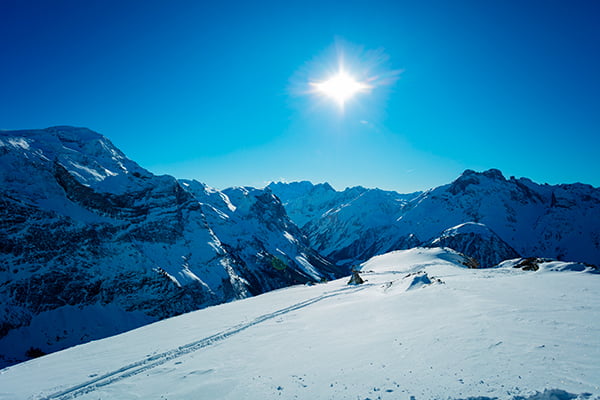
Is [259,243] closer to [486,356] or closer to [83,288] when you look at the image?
[83,288]

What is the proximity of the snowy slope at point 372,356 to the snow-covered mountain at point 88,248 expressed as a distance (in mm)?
62899

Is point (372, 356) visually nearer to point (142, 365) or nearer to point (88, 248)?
point (142, 365)

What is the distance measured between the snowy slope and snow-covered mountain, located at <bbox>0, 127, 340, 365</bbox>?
6290 centimetres

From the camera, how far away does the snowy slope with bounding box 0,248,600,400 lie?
7.10 m

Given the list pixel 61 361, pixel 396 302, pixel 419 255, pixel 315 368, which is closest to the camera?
pixel 315 368

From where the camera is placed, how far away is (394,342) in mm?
10539

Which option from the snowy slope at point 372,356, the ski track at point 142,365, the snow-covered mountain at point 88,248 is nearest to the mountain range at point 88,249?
the snow-covered mountain at point 88,248

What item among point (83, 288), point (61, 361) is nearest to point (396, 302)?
point (61, 361)

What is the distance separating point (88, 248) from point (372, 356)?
91153 mm

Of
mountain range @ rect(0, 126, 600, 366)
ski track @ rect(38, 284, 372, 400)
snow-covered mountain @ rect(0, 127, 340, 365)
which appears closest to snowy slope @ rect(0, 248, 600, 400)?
ski track @ rect(38, 284, 372, 400)

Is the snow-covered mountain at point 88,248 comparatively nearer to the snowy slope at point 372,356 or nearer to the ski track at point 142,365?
the snowy slope at point 372,356

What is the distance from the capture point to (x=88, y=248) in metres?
77.0

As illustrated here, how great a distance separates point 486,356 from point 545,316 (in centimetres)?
549

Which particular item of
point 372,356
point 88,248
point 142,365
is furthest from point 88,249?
point 372,356
